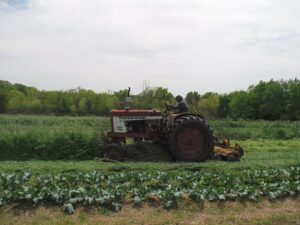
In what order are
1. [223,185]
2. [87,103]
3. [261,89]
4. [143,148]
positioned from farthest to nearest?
[261,89] → [87,103] → [143,148] → [223,185]

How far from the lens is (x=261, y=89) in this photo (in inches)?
2606

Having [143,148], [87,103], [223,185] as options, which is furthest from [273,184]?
[87,103]

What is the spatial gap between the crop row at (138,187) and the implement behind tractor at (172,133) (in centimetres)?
321

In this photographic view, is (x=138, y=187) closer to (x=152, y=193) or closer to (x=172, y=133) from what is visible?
(x=152, y=193)

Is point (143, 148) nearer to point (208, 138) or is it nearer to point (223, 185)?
point (208, 138)

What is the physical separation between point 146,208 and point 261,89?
6064 cm

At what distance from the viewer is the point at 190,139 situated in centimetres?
1367

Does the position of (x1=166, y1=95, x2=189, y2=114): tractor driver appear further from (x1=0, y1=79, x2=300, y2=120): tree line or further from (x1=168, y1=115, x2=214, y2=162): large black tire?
(x1=0, y1=79, x2=300, y2=120): tree line

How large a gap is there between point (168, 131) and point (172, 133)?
244 millimetres

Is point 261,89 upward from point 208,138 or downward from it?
upward

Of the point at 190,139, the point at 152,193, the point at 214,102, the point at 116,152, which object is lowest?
the point at 152,193

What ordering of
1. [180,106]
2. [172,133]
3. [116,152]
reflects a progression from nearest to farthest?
[116,152], [172,133], [180,106]

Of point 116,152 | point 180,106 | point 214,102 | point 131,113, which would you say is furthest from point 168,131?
point 214,102

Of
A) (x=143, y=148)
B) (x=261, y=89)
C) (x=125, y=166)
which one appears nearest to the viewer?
(x=125, y=166)
